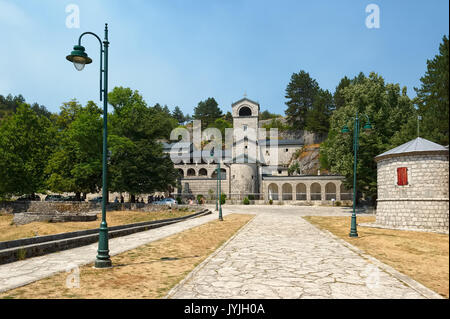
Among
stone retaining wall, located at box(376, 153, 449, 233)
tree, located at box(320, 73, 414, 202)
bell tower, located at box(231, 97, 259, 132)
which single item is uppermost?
bell tower, located at box(231, 97, 259, 132)

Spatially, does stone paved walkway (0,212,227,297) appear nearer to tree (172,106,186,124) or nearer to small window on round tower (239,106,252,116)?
small window on round tower (239,106,252,116)

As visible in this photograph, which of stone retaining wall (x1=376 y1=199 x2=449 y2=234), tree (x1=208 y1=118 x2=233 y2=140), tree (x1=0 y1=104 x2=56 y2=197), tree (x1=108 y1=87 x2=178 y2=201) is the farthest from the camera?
tree (x1=208 y1=118 x2=233 y2=140)

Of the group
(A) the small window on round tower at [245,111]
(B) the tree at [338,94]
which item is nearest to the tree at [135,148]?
(A) the small window on round tower at [245,111]

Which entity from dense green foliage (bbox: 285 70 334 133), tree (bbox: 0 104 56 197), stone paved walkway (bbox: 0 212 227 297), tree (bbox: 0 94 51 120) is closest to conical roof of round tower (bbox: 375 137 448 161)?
stone paved walkway (bbox: 0 212 227 297)

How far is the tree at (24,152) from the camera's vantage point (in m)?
34.4

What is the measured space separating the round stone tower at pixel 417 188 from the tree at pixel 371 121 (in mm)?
10702

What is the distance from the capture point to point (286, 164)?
253 feet

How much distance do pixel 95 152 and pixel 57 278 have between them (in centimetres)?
3143

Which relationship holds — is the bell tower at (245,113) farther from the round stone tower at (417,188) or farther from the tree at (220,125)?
the round stone tower at (417,188)

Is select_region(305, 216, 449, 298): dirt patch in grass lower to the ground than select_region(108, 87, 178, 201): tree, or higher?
lower

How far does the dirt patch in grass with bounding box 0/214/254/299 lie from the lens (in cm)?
594

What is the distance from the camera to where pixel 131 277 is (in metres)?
7.31

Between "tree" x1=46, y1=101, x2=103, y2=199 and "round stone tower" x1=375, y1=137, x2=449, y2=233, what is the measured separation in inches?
1159

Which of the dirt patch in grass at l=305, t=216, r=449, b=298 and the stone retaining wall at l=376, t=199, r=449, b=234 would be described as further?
the stone retaining wall at l=376, t=199, r=449, b=234
